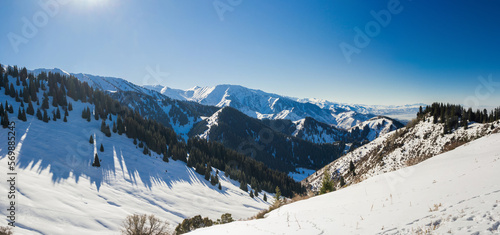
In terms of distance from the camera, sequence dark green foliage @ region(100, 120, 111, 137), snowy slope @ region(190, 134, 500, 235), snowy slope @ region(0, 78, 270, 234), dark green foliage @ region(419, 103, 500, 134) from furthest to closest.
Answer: dark green foliage @ region(100, 120, 111, 137)
dark green foliage @ region(419, 103, 500, 134)
snowy slope @ region(0, 78, 270, 234)
snowy slope @ region(190, 134, 500, 235)

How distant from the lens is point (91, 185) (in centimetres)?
4662

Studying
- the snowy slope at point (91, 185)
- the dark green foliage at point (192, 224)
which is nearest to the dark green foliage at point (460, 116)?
the snowy slope at point (91, 185)

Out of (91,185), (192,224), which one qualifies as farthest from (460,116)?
(91,185)

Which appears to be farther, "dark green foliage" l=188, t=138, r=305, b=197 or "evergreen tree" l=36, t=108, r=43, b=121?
"dark green foliage" l=188, t=138, r=305, b=197

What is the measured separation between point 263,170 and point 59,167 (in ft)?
355

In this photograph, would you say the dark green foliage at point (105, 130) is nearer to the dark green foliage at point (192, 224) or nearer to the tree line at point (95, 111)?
the tree line at point (95, 111)

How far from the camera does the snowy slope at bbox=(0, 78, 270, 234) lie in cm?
2713

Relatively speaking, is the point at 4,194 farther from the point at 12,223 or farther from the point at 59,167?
the point at 59,167

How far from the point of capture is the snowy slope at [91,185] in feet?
89.0

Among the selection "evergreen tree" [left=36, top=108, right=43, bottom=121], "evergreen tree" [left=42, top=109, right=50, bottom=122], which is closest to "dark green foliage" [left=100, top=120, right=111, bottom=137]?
"evergreen tree" [left=42, top=109, right=50, bottom=122]

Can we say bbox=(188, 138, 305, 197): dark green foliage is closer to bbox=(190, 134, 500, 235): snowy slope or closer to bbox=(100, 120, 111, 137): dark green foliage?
bbox=(100, 120, 111, 137): dark green foliage

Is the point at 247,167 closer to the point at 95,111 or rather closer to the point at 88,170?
the point at 88,170

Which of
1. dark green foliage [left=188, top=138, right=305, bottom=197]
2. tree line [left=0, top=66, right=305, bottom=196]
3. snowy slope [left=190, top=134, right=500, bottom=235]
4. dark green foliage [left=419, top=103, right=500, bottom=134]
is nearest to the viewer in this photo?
snowy slope [left=190, top=134, right=500, bottom=235]

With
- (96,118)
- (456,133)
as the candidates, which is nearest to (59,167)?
(96,118)
